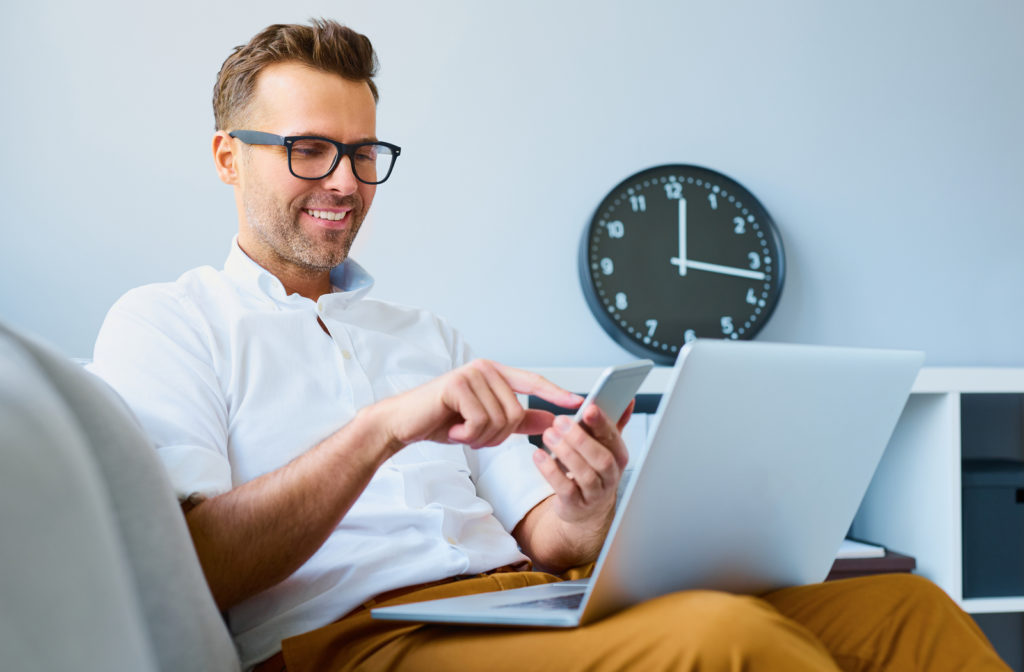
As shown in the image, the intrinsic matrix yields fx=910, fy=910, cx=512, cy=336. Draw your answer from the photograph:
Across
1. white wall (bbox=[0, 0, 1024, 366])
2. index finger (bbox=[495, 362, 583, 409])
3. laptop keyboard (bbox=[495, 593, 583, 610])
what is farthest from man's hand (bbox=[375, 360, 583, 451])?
white wall (bbox=[0, 0, 1024, 366])

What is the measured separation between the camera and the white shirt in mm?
1021

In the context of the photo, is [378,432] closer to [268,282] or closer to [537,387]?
[537,387]

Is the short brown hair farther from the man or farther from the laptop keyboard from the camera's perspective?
the laptop keyboard

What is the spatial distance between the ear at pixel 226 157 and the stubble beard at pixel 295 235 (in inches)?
2.9

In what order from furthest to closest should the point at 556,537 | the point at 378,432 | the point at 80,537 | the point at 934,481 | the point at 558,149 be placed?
the point at 558,149 < the point at 934,481 < the point at 556,537 < the point at 378,432 < the point at 80,537

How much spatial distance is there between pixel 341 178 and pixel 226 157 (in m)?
0.21

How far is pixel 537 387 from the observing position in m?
0.87

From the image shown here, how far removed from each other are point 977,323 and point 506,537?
165 centimetres

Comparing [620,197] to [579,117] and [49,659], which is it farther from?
[49,659]

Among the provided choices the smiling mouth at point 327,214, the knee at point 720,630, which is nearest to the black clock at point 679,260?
the smiling mouth at point 327,214

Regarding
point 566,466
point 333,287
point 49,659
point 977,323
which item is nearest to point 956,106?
point 977,323

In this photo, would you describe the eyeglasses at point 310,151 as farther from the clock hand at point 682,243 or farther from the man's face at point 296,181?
the clock hand at point 682,243

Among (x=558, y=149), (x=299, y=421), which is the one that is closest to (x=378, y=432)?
(x=299, y=421)

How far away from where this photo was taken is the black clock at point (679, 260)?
2.07 m
